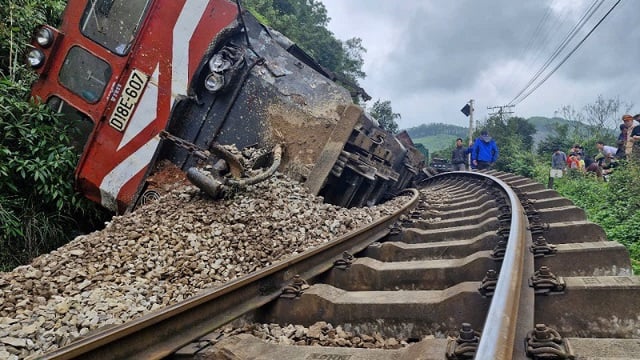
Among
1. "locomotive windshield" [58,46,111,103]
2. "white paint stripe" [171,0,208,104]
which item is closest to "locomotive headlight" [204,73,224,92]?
"white paint stripe" [171,0,208,104]

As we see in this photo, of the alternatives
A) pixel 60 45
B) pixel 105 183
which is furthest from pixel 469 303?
pixel 60 45

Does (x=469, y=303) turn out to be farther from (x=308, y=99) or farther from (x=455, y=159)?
(x=455, y=159)

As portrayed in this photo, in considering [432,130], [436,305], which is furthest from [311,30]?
[432,130]

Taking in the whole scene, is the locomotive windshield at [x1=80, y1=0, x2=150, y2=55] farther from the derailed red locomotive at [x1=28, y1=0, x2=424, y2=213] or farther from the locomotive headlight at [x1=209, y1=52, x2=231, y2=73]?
the locomotive headlight at [x1=209, y1=52, x2=231, y2=73]

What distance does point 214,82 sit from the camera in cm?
504

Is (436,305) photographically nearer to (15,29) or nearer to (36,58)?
(36,58)

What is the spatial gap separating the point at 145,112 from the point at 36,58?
140 cm

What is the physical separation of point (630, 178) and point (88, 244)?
7692 millimetres

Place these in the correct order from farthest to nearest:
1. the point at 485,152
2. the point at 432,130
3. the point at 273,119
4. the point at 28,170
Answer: the point at 432,130 < the point at 485,152 < the point at 273,119 < the point at 28,170

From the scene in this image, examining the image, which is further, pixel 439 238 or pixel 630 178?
pixel 630 178

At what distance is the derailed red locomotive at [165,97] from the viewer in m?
4.96

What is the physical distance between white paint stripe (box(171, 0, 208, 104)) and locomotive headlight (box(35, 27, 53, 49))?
54.2 inches

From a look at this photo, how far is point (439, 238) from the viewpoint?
3.49 metres

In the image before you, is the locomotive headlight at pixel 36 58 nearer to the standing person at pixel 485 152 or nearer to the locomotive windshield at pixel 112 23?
the locomotive windshield at pixel 112 23
